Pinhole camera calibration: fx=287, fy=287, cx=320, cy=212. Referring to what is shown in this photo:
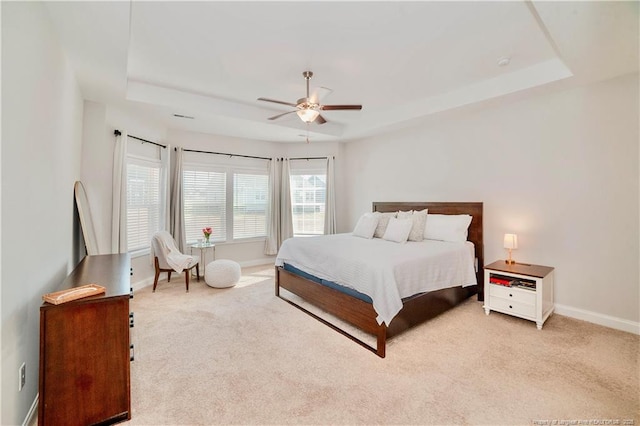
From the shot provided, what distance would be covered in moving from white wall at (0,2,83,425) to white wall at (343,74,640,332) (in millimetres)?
4377

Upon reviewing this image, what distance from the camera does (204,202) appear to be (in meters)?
5.52

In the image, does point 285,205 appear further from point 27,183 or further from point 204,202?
point 27,183

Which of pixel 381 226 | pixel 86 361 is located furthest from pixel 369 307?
pixel 86 361

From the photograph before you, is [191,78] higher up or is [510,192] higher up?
[191,78]

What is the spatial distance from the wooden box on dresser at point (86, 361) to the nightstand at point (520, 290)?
3.59 m

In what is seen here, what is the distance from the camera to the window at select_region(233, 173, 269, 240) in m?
5.92

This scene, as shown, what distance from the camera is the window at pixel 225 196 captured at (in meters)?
5.36

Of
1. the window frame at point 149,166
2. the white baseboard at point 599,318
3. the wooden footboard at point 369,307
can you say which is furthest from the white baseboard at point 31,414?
the white baseboard at point 599,318

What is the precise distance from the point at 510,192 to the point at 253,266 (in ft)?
15.5

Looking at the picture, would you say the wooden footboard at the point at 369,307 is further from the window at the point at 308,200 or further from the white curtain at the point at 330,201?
the window at the point at 308,200

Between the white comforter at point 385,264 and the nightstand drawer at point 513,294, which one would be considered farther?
the nightstand drawer at point 513,294

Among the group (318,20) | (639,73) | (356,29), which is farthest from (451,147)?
(318,20)

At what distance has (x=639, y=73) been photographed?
2885 mm

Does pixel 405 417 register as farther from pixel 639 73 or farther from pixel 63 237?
pixel 639 73
